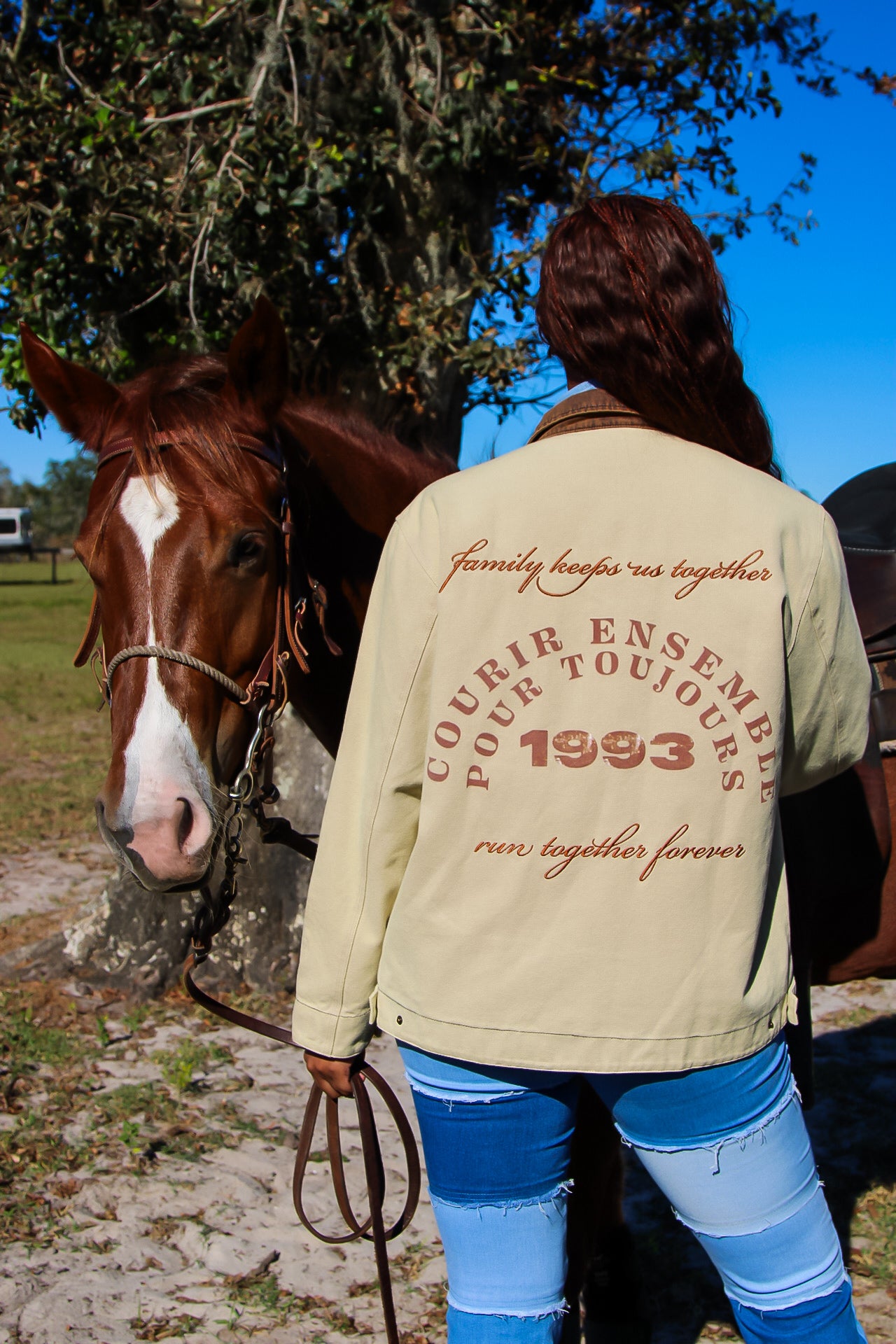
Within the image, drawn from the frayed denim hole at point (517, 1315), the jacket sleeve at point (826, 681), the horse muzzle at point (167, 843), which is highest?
the jacket sleeve at point (826, 681)

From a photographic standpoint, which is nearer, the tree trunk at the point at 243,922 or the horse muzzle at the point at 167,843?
the horse muzzle at the point at 167,843

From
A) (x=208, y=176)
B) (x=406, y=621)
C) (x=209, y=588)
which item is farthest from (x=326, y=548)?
(x=208, y=176)

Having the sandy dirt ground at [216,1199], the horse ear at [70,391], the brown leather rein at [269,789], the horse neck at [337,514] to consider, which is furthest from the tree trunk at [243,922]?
the horse ear at [70,391]

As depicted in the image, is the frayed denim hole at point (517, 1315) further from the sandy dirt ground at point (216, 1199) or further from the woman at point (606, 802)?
the sandy dirt ground at point (216, 1199)

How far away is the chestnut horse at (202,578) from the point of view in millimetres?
1578

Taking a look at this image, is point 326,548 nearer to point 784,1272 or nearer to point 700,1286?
point 784,1272

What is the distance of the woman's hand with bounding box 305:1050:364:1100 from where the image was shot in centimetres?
130

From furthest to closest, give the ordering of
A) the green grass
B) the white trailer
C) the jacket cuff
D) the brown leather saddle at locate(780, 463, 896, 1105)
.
Answer: the white trailer, the green grass, the brown leather saddle at locate(780, 463, 896, 1105), the jacket cuff

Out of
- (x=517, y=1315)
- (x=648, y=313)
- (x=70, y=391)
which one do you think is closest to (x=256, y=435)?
(x=70, y=391)

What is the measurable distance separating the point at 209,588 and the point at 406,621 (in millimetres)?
655

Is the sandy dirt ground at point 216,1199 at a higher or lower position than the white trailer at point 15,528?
lower

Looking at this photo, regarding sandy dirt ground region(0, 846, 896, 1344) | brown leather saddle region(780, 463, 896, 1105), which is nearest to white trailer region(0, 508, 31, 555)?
sandy dirt ground region(0, 846, 896, 1344)

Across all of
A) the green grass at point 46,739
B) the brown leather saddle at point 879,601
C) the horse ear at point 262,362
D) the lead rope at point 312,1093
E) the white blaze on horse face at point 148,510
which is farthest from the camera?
the green grass at point 46,739

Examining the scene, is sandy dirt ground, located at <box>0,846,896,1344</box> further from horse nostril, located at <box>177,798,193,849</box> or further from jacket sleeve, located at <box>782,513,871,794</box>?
jacket sleeve, located at <box>782,513,871,794</box>
